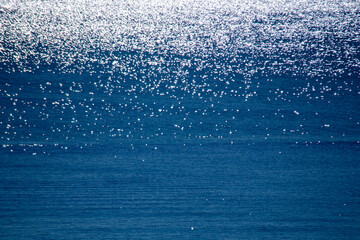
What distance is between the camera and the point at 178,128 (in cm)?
37

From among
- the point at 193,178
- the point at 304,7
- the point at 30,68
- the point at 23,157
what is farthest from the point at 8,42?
the point at 304,7

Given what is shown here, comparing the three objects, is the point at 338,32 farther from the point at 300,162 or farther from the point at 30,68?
the point at 30,68

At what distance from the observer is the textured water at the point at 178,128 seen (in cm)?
32

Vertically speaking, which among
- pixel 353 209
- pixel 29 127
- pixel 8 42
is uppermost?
pixel 8 42

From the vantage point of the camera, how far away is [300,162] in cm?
35

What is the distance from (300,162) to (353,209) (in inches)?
2.6

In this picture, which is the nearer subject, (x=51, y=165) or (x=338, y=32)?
(x=51, y=165)

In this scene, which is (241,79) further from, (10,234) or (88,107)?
(10,234)

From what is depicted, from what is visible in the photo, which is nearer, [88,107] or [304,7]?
[88,107]

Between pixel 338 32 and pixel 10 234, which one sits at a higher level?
pixel 338 32

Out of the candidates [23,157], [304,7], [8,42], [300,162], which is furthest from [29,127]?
[304,7]

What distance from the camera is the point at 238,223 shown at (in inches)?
12.6

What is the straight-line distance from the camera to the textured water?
0.32 meters

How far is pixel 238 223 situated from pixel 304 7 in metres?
0.34
